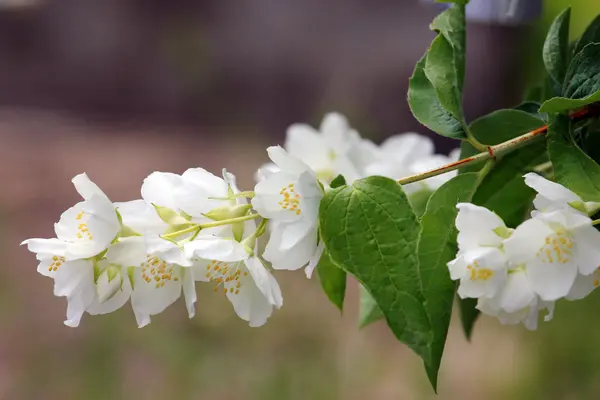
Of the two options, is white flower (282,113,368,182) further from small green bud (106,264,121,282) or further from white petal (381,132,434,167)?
small green bud (106,264,121,282)

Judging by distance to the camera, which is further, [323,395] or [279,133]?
[279,133]

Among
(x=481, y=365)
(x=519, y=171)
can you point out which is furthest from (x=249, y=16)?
(x=519, y=171)

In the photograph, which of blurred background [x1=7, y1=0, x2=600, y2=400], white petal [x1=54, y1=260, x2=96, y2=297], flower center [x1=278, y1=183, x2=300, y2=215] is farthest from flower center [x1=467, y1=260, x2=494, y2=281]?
blurred background [x1=7, y1=0, x2=600, y2=400]

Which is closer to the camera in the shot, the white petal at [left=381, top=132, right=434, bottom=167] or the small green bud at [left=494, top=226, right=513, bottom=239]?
the small green bud at [left=494, top=226, right=513, bottom=239]

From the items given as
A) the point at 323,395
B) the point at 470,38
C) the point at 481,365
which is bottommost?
the point at 481,365

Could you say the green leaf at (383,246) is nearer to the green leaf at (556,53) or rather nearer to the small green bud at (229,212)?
the small green bud at (229,212)

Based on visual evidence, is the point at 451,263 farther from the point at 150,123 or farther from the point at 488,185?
the point at 150,123

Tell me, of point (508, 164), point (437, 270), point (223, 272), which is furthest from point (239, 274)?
point (508, 164)

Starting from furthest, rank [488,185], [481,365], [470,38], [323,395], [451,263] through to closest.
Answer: [470,38] → [481,365] → [323,395] → [488,185] → [451,263]
